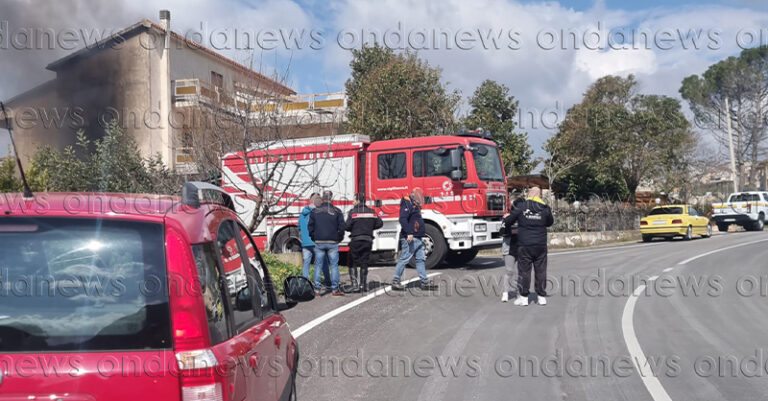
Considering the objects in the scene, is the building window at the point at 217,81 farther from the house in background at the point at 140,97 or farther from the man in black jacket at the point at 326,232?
the man in black jacket at the point at 326,232

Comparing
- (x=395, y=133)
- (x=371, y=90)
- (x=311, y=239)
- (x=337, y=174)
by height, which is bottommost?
(x=311, y=239)

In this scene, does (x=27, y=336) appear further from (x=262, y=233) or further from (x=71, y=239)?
(x=262, y=233)

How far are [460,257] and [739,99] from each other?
1811 inches

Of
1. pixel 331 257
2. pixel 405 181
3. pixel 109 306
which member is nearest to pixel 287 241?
pixel 405 181

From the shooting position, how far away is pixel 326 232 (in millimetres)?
10898

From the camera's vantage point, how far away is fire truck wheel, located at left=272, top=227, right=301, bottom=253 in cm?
1582

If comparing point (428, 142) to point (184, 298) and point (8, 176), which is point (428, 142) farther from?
point (184, 298)

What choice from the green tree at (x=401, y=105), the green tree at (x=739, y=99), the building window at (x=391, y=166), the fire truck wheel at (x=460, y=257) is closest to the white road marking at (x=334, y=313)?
the building window at (x=391, y=166)

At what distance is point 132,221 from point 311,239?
8.72 meters

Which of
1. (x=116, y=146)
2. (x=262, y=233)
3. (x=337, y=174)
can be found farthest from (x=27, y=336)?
(x=116, y=146)

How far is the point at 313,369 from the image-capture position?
6.32 metres

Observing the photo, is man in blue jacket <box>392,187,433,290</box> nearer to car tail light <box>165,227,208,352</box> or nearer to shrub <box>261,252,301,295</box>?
shrub <box>261,252,301,295</box>

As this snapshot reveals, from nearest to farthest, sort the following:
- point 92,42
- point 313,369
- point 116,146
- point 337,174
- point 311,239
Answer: point 313,369, point 311,239, point 92,42, point 337,174, point 116,146

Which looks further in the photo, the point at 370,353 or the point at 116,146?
the point at 116,146
